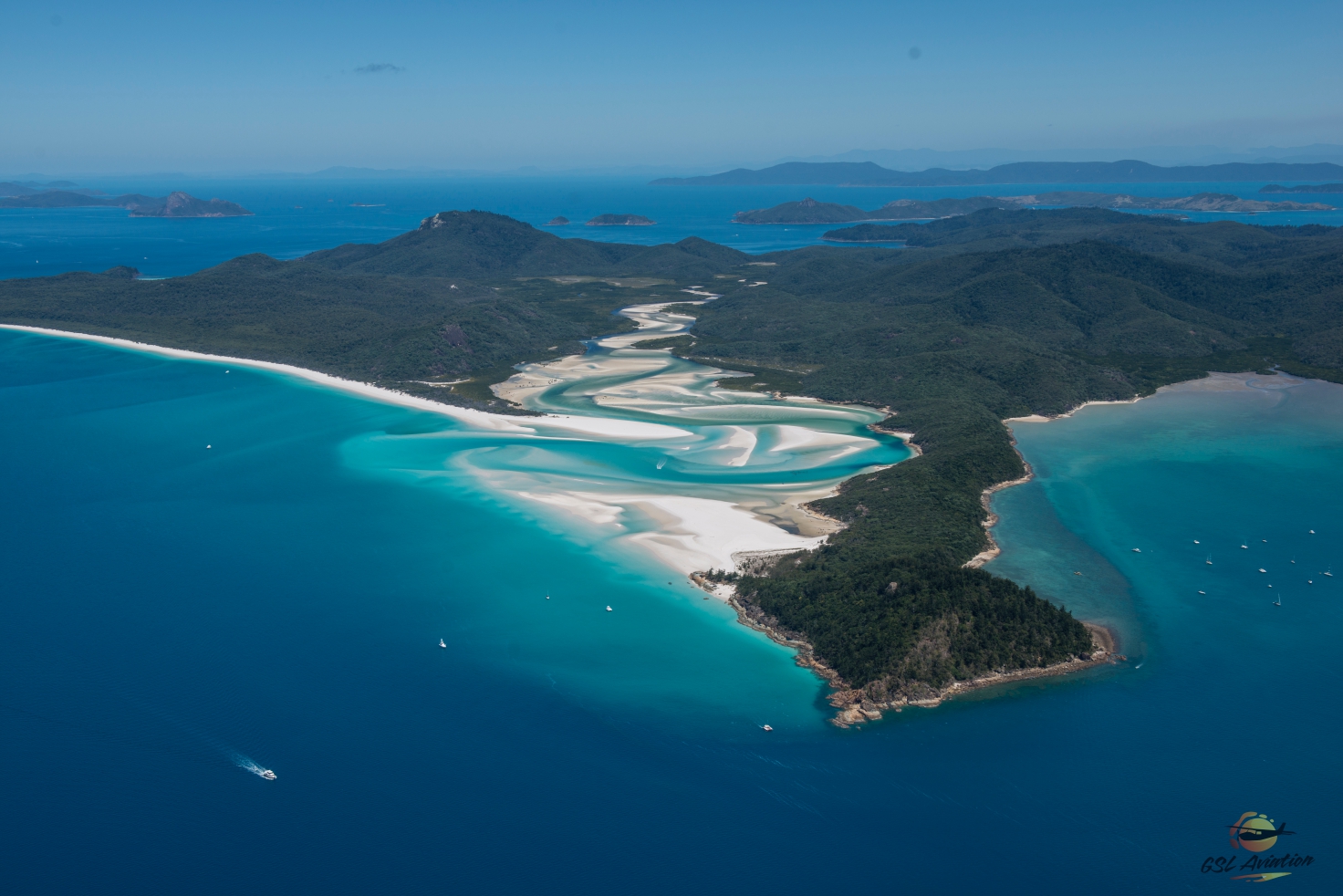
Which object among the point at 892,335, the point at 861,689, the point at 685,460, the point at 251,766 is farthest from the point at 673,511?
the point at 892,335

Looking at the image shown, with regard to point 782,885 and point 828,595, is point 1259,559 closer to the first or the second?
point 828,595

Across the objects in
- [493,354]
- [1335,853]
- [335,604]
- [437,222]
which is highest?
[437,222]

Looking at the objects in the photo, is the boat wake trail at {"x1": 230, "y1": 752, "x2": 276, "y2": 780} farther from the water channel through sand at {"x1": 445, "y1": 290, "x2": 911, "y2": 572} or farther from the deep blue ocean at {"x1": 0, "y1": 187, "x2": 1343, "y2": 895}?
the water channel through sand at {"x1": 445, "y1": 290, "x2": 911, "y2": 572}

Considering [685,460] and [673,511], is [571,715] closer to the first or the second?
[673,511]

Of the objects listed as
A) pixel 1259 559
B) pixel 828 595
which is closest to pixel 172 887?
pixel 828 595

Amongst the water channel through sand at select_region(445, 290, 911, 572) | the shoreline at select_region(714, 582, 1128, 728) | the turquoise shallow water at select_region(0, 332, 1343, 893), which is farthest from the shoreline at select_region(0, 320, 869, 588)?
the shoreline at select_region(714, 582, 1128, 728)
